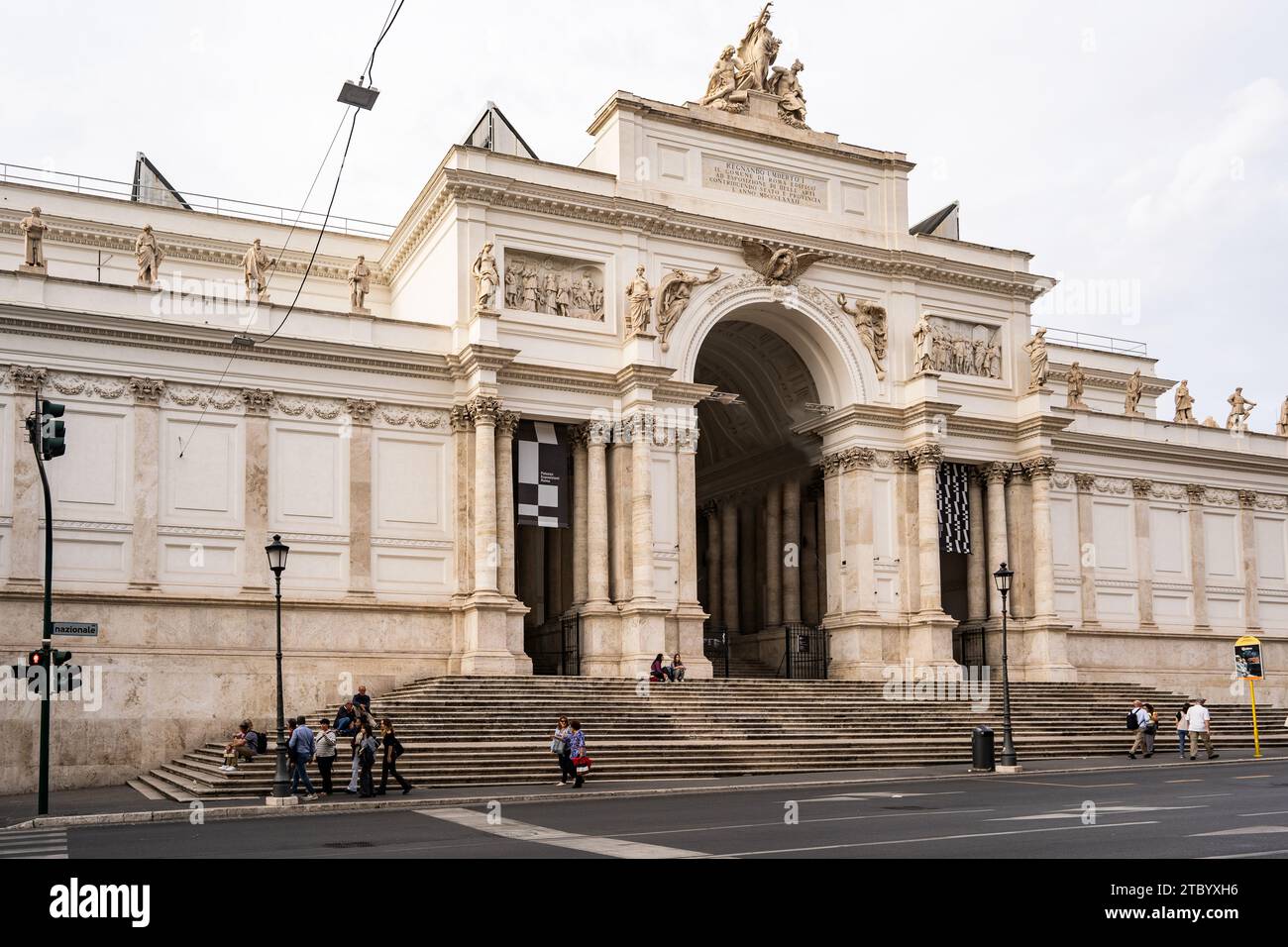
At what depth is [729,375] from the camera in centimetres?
5059

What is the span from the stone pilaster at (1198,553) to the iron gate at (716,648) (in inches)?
705

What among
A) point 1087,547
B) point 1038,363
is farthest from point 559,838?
point 1087,547

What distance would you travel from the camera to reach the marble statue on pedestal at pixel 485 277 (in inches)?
1515

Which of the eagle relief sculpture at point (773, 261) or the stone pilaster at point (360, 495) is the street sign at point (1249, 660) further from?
the stone pilaster at point (360, 495)

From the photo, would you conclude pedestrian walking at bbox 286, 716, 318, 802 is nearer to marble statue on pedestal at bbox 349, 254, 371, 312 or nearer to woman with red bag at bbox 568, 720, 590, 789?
woman with red bag at bbox 568, 720, 590, 789

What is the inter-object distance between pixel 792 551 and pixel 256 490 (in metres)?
20.1

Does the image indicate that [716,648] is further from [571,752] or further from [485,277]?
[571,752]

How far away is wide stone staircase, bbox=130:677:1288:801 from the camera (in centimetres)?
2997

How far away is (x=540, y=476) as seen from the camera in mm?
39719

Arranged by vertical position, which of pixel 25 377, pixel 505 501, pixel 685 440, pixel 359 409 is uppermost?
pixel 25 377

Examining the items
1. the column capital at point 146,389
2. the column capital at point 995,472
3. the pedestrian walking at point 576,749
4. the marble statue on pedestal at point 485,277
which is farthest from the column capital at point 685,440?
the column capital at point 146,389
